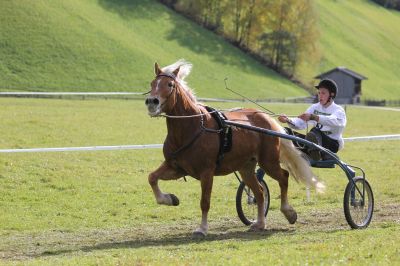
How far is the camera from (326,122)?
451 inches

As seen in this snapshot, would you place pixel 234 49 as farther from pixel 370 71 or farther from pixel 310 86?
pixel 370 71

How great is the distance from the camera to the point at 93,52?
245 feet

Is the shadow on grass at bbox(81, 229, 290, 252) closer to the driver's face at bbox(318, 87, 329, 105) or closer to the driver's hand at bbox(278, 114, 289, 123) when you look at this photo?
the driver's hand at bbox(278, 114, 289, 123)

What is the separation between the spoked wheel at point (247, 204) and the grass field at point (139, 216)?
0.23 m

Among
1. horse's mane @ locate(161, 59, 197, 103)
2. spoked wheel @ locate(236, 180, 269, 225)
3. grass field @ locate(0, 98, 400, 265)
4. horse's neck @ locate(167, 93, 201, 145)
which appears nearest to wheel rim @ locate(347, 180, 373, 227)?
grass field @ locate(0, 98, 400, 265)

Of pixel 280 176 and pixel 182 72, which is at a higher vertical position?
pixel 182 72

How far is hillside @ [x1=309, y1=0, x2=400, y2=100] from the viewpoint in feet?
336

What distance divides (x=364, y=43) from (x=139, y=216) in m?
110

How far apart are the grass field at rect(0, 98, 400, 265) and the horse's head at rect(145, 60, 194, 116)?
75.4 inches

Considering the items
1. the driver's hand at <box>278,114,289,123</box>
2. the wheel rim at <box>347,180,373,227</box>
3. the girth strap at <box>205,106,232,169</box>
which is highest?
the driver's hand at <box>278,114,289,123</box>

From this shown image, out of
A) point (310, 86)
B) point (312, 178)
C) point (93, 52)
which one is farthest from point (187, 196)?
point (310, 86)

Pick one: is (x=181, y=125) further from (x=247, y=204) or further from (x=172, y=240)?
(x=247, y=204)

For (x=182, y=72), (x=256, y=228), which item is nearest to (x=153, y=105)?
(x=182, y=72)

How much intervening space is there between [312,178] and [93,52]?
2562 inches
